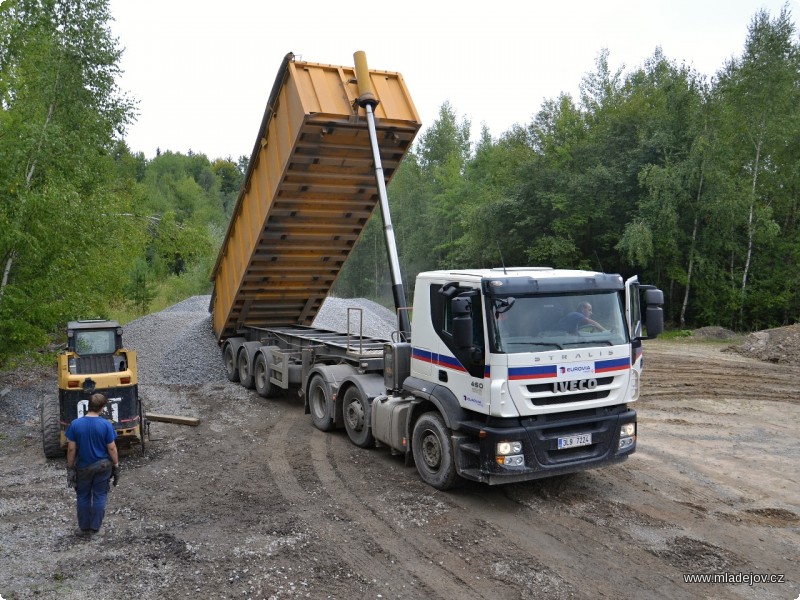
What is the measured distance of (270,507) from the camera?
667cm

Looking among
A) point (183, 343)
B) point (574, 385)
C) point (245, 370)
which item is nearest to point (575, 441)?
point (574, 385)

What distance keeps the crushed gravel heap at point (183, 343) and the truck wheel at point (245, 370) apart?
3.16 feet

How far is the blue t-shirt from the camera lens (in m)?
5.81

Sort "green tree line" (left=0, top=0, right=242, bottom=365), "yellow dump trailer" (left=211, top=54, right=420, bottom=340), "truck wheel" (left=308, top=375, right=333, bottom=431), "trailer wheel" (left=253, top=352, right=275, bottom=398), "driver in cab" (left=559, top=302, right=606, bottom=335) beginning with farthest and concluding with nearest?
1. "trailer wheel" (left=253, top=352, right=275, bottom=398)
2. "green tree line" (left=0, top=0, right=242, bottom=365)
3. "truck wheel" (left=308, top=375, right=333, bottom=431)
4. "yellow dump trailer" (left=211, top=54, right=420, bottom=340)
5. "driver in cab" (left=559, top=302, right=606, bottom=335)

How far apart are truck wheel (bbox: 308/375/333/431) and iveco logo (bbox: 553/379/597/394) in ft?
13.2

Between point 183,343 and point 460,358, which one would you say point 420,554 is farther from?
point 183,343

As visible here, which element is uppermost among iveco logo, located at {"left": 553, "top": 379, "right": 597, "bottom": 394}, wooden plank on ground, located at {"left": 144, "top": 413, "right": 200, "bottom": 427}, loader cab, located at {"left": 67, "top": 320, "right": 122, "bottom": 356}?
loader cab, located at {"left": 67, "top": 320, "right": 122, "bottom": 356}

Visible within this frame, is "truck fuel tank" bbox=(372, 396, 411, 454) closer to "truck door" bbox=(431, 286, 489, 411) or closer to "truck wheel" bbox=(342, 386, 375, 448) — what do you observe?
"truck wheel" bbox=(342, 386, 375, 448)

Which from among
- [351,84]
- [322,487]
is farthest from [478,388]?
[351,84]

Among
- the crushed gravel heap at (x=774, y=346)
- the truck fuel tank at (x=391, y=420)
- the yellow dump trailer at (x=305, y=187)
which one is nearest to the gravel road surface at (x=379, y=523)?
the truck fuel tank at (x=391, y=420)

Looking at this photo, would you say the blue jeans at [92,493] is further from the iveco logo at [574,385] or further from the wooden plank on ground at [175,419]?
the iveco logo at [574,385]

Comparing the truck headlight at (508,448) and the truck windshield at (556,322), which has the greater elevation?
the truck windshield at (556,322)

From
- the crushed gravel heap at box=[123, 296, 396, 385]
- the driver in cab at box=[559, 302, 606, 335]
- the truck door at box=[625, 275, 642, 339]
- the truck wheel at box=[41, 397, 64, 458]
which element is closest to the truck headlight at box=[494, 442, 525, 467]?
the driver in cab at box=[559, 302, 606, 335]

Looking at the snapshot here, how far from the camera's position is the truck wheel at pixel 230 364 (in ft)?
43.8
